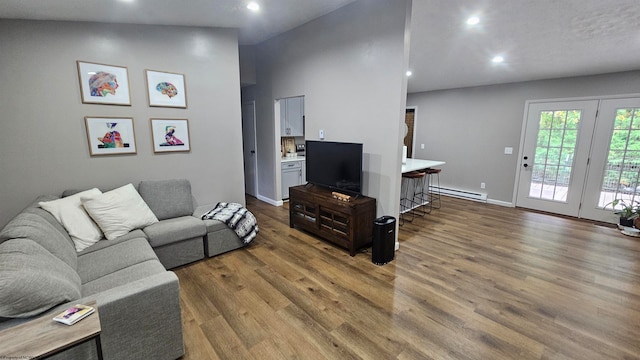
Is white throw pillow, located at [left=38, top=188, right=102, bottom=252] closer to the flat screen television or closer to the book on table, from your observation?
the book on table

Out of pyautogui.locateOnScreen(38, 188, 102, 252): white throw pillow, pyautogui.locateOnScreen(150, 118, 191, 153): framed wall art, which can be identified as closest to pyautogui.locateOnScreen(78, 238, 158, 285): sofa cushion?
pyautogui.locateOnScreen(38, 188, 102, 252): white throw pillow

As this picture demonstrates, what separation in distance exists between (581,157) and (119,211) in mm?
6783

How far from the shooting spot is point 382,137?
3160 mm

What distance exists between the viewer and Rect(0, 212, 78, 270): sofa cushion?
1.70 metres

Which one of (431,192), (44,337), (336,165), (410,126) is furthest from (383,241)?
(410,126)

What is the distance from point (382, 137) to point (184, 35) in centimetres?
270

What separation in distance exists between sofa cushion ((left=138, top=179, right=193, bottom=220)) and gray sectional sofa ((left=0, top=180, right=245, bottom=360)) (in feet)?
1.49

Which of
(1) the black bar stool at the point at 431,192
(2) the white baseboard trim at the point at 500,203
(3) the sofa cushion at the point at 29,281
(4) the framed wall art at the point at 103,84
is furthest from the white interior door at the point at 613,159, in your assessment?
(4) the framed wall art at the point at 103,84

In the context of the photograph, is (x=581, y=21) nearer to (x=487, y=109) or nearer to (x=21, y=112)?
(x=487, y=109)

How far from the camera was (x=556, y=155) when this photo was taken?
4855 millimetres

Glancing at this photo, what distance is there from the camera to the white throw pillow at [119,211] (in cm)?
254

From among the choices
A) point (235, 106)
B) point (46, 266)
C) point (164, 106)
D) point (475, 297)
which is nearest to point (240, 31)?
point (235, 106)

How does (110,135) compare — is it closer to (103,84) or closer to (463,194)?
(103,84)

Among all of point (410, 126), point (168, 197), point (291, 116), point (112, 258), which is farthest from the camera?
point (410, 126)
